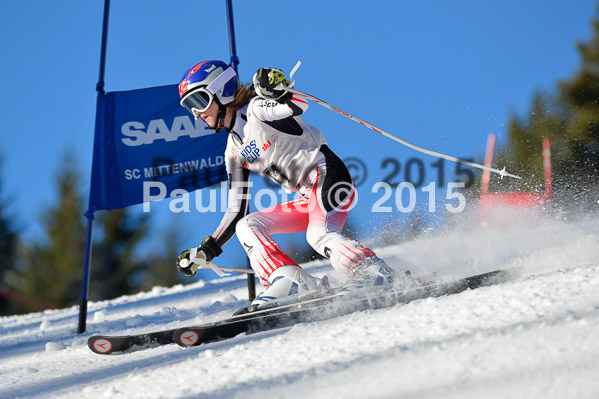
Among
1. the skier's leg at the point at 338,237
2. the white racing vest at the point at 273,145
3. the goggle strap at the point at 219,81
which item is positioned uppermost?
the goggle strap at the point at 219,81

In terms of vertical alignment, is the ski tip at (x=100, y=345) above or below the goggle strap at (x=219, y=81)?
below

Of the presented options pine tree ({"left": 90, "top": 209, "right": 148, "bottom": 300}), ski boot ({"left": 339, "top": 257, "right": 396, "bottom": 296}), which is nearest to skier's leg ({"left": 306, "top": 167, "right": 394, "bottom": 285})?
ski boot ({"left": 339, "top": 257, "right": 396, "bottom": 296})

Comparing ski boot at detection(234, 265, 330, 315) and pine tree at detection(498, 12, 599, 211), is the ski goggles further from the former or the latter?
pine tree at detection(498, 12, 599, 211)

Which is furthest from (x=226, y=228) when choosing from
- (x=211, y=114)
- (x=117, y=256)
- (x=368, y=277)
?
(x=117, y=256)

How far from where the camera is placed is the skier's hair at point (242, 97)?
3.61 meters

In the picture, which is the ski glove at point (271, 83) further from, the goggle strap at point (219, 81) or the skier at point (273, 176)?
the goggle strap at point (219, 81)

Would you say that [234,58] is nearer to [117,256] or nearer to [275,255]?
[275,255]

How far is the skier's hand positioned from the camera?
3455 millimetres

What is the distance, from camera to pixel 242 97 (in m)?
3.62

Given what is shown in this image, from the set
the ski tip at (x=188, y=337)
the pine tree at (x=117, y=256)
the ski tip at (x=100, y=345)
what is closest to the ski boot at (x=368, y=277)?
the ski tip at (x=188, y=337)

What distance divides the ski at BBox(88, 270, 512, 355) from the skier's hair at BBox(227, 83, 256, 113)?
4.52ft

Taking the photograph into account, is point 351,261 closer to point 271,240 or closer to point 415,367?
point 271,240

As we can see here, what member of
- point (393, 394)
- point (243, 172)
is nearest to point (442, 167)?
point (243, 172)

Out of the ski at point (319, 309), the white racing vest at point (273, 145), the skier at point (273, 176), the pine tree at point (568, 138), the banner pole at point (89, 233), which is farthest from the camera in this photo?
the pine tree at point (568, 138)
